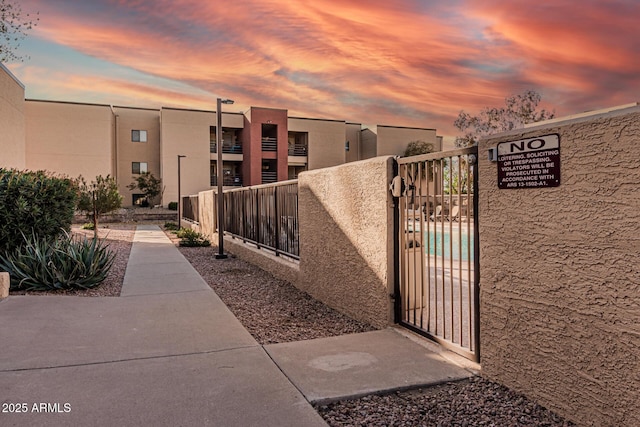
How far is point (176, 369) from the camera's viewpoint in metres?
4.70

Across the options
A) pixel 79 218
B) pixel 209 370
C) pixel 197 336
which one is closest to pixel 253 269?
pixel 197 336

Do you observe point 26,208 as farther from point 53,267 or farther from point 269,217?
point 269,217

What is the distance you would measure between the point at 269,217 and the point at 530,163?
8345 millimetres

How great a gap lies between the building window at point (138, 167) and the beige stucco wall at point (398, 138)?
24962 millimetres

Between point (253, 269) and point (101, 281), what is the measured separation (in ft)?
11.9

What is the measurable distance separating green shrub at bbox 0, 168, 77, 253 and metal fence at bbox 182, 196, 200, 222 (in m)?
15.2

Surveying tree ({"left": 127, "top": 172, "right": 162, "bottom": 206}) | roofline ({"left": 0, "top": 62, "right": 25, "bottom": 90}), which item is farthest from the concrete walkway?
tree ({"left": 127, "top": 172, "right": 162, "bottom": 206})

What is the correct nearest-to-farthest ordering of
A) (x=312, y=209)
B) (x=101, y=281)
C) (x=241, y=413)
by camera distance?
(x=241, y=413) < (x=312, y=209) < (x=101, y=281)

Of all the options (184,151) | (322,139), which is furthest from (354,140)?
(184,151)

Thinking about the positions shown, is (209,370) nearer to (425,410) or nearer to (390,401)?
(390,401)

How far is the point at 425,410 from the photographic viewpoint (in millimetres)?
3846

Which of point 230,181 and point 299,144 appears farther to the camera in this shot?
point 299,144

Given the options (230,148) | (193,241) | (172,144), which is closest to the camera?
(193,241)

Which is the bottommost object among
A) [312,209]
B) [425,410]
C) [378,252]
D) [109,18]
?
[425,410]
